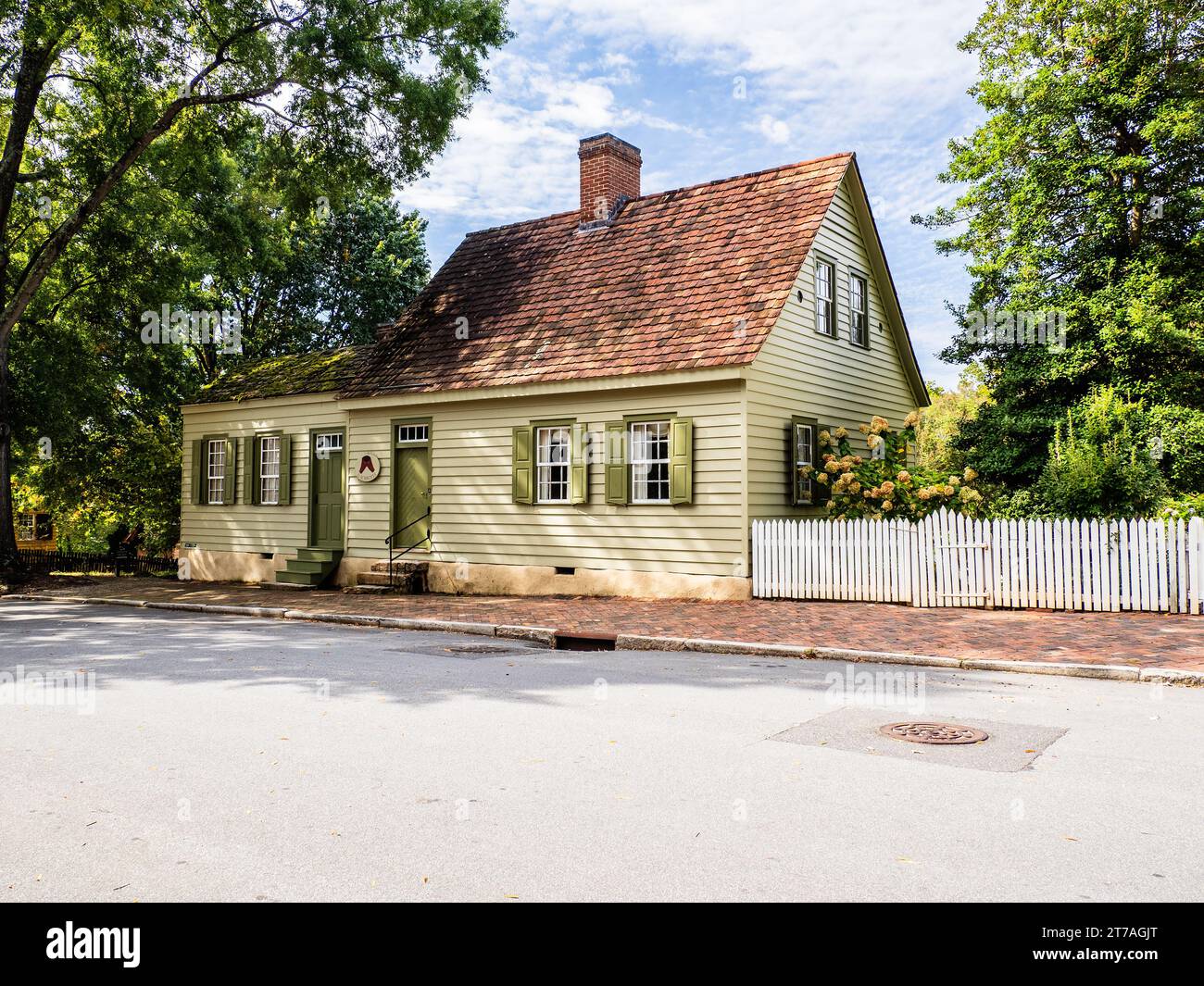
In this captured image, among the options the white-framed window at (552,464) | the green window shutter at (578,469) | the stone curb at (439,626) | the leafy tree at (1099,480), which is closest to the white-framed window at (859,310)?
the leafy tree at (1099,480)

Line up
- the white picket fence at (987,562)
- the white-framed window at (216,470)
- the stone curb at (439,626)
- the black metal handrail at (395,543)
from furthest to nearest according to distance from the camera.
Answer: the white-framed window at (216,470)
the black metal handrail at (395,543)
the stone curb at (439,626)
the white picket fence at (987,562)

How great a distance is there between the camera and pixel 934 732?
662 cm

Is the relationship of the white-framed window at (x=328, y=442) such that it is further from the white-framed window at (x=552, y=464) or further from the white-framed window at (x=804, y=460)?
the white-framed window at (x=804, y=460)


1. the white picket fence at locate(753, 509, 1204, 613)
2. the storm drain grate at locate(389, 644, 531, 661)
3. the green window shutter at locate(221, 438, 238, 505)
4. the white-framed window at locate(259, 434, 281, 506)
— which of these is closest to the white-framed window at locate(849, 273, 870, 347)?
the white picket fence at locate(753, 509, 1204, 613)

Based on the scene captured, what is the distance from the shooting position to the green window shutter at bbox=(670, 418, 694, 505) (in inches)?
656

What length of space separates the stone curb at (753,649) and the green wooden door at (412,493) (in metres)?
4.59

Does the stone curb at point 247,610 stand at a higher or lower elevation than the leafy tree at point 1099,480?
lower

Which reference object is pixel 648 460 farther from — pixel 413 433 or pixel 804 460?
pixel 413 433

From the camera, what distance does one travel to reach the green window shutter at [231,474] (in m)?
24.3

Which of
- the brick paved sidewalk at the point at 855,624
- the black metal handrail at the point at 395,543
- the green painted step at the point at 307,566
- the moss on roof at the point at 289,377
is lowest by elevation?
the brick paved sidewalk at the point at 855,624

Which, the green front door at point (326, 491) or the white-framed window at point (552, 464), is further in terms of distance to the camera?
the green front door at point (326, 491)

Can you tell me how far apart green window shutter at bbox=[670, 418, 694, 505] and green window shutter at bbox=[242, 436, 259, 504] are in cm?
1233

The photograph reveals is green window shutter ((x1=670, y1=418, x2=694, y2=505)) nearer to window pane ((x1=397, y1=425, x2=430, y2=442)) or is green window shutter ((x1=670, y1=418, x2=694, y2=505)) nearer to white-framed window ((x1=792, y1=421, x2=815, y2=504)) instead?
white-framed window ((x1=792, y1=421, x2=815, y2=504))

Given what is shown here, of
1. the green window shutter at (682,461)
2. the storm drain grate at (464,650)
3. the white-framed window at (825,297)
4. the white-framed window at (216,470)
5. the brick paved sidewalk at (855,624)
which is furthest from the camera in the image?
the white-framed window at (216,470)
